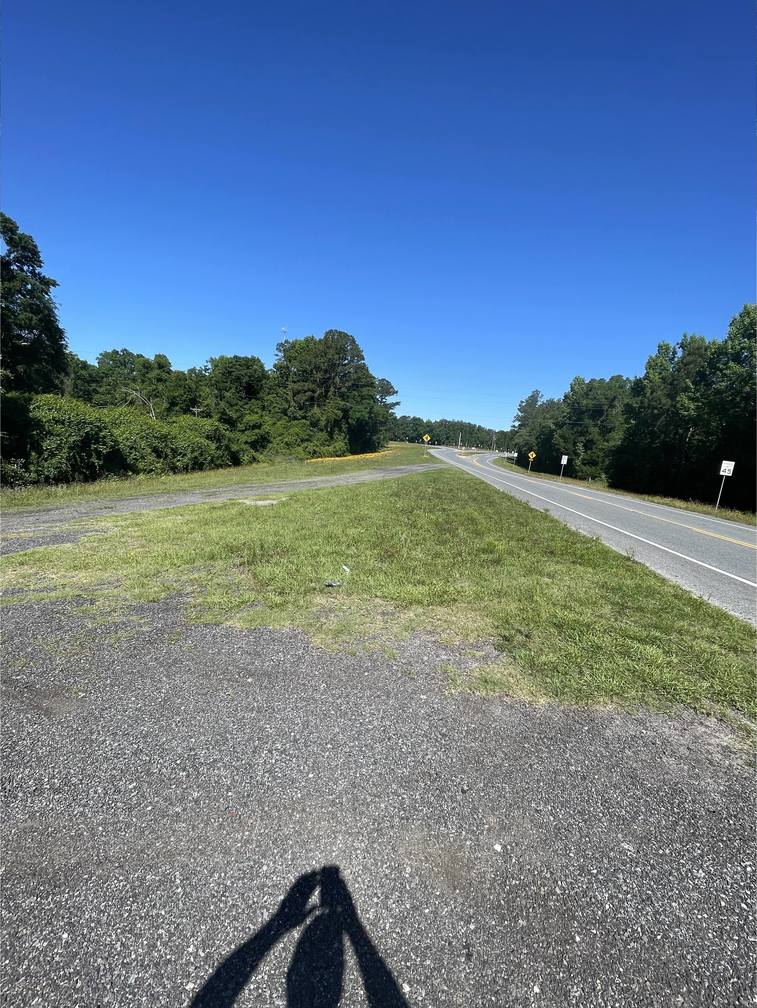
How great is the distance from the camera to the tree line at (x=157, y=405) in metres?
14.6

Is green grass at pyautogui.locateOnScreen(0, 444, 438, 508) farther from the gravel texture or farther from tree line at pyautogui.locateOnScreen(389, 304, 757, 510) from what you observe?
tree line at pyautogui.locateOnScreen(389, 304, 757, 510)

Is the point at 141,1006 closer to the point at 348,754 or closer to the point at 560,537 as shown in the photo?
the point at 348,754

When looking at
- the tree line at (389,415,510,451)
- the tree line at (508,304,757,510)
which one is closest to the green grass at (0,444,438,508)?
the tree line at (508,304,757,510)

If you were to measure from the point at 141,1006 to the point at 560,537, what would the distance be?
10.0 m

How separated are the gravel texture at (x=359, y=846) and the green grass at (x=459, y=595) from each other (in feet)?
2.09

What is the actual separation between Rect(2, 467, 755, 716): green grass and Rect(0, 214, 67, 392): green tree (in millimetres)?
25001

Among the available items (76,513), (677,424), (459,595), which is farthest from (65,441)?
(677,424)

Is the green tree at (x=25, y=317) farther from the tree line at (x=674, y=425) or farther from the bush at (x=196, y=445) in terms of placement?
the tree line at (x=674, y=425)

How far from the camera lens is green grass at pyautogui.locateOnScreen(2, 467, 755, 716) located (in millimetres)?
3994

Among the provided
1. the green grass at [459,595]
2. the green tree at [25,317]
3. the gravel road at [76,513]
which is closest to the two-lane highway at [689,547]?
the green grass at [459,595]

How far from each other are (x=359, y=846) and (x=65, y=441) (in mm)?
17124

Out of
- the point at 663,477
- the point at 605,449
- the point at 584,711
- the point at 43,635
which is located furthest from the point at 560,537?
the point at 605,449

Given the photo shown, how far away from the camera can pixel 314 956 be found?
5.65 ft

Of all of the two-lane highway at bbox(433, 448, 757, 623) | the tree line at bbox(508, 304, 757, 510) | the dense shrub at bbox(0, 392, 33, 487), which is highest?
the tree line at bbox(508, 304, 757, 510)
